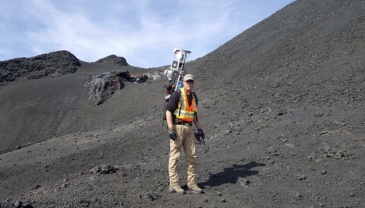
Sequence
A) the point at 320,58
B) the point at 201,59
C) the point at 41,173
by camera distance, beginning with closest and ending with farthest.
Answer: the point at 41,173 → the point at 320,58 → the point at 201,59

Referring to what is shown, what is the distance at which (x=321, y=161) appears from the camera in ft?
22.7

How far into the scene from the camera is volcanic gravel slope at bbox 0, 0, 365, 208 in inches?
230

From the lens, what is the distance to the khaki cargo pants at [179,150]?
19.2 feet

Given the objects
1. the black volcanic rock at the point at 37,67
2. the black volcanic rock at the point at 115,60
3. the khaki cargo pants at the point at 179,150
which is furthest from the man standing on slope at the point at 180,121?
the black volcanic rock at the point at 115,60

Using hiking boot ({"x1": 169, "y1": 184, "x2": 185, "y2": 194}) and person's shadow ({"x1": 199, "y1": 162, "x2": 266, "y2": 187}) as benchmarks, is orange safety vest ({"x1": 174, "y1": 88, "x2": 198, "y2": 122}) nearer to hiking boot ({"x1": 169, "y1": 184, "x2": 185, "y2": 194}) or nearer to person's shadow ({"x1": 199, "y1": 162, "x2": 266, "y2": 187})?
hiking boot ({"x1": 169, "y1": 184, "x2": 185, "y2": 194})

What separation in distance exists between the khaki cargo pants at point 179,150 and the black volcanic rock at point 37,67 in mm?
23148

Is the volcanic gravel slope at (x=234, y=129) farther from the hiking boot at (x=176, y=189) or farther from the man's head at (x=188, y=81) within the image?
the man's head at (x=188, y=81)

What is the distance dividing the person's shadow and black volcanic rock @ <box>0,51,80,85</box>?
22.7 meters

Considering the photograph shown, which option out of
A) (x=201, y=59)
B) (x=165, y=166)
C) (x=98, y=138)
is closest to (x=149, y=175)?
(x=165, y=166)

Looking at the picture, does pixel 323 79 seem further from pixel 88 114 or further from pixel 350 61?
pixel 88 114

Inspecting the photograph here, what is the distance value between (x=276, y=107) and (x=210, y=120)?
7.67 feet

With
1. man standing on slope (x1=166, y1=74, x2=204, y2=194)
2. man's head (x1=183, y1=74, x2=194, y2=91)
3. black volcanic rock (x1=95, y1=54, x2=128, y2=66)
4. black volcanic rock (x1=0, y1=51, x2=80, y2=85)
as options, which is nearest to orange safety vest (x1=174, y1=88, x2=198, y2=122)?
man standing on slope (x1=166, y1=74, x2=204, y2=194)

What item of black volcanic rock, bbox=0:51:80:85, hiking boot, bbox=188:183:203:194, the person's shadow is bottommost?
the person's shadow

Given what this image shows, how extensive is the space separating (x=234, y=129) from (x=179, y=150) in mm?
4770
